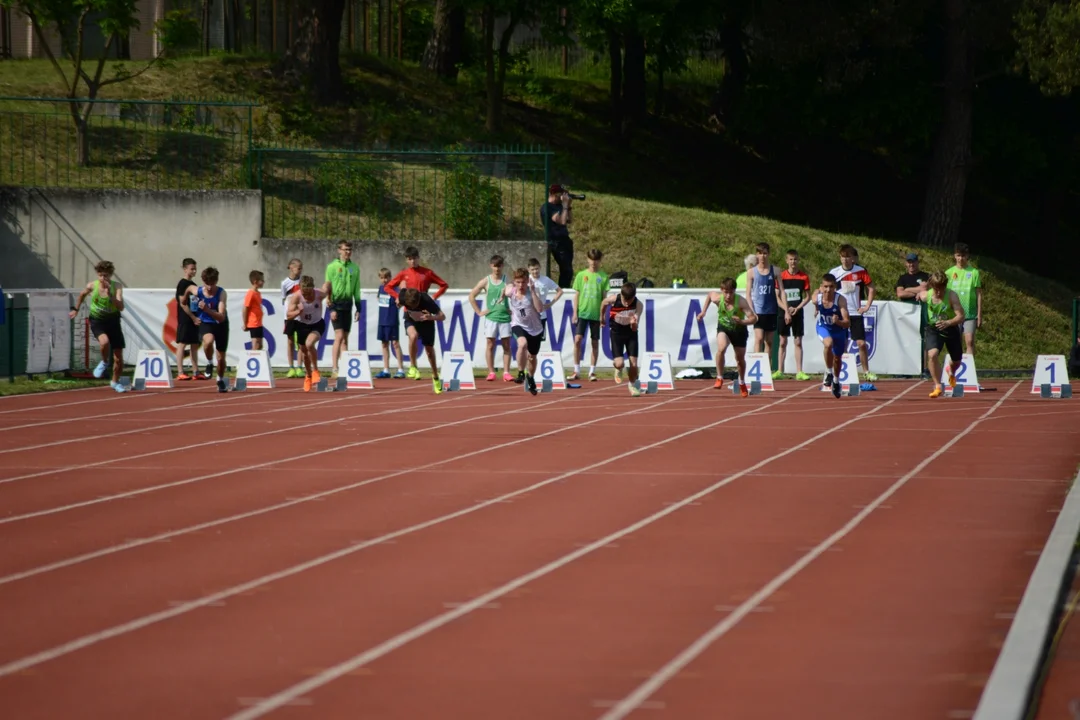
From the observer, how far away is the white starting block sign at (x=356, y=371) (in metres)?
23.3

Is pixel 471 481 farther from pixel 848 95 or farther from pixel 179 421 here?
pixel 848 95

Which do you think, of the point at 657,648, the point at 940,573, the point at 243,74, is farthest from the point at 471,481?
the point at 243,74

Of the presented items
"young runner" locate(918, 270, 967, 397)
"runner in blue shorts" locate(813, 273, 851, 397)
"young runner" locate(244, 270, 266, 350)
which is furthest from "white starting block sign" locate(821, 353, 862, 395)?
"young runner" locate(244, 270, 266, 350)

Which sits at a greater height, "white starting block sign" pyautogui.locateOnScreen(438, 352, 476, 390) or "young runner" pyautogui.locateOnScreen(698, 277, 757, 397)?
"young runner" pyautogui.locateOnScreen(698, 277, 757, 397)

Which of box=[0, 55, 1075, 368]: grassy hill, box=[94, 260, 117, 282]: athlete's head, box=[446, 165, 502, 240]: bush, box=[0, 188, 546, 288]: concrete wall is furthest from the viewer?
box=[0, 55, 1075, 368]: grassy hill

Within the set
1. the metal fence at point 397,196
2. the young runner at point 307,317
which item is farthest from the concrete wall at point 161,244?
the young runner at point 307,317

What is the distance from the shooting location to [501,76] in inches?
1722

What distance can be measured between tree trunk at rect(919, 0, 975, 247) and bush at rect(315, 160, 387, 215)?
15.6m

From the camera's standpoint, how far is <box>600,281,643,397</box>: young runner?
71.3ft

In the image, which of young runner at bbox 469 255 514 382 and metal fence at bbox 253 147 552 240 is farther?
metal fence at bbox 253 147 552 240

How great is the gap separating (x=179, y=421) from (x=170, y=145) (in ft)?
54.8

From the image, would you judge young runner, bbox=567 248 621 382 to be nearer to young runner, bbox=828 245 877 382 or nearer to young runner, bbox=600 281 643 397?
young runner, bbox=600 281 643 397

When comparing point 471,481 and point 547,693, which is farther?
point 471,481

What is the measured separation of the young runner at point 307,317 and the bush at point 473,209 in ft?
30.3
